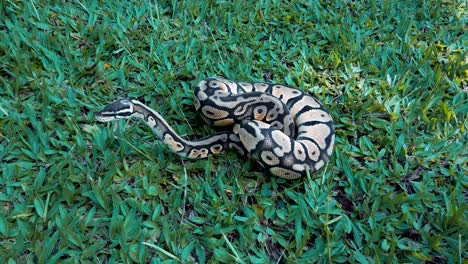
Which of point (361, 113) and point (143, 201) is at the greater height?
point (361, 113)

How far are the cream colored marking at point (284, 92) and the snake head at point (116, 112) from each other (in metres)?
1.48

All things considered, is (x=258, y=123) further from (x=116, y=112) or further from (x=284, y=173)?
(x=116, y=112)

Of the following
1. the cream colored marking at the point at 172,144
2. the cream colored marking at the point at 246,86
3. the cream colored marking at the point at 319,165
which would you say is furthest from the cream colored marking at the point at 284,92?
the cream colored marking at the point at 172,144

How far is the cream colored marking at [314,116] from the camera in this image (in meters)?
3.75

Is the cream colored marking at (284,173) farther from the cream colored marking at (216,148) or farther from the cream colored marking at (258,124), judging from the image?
the cream colored marking at (216,148)

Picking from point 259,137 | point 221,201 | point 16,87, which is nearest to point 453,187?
point 259,137

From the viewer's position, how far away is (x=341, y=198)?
3.30 metres

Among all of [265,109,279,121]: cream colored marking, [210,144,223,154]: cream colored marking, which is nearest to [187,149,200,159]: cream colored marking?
[210,144,223,154]: cream colored marking

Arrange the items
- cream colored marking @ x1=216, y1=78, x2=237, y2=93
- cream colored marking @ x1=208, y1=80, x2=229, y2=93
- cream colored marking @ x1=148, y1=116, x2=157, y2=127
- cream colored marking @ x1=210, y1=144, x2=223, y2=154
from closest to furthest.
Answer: cream colored marking @ x1=210, y1=144, x2=223, y2=154, cream colored marking @ x1=148, y1=116, x2=157, y2=127, cream colored marking @ x1=208, y1=80, x2=229, y2=93, cream colored marking @ x1=216, y1=78, x2=237, y2=93

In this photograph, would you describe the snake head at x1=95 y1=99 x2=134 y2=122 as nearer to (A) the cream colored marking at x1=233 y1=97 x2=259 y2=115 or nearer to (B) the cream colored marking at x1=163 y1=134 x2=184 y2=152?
(B) the cream colored marking at x1=163 y1=134 x2=184 y2=152

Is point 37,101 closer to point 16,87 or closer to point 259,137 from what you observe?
point 16,87

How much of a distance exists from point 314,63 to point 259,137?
5.62 ft

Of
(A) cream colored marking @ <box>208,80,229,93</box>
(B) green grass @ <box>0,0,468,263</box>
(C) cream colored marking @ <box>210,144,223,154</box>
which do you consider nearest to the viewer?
(B) green grass @ <box>0,0,468,263</box>

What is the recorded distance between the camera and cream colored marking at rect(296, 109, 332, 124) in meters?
3.75
